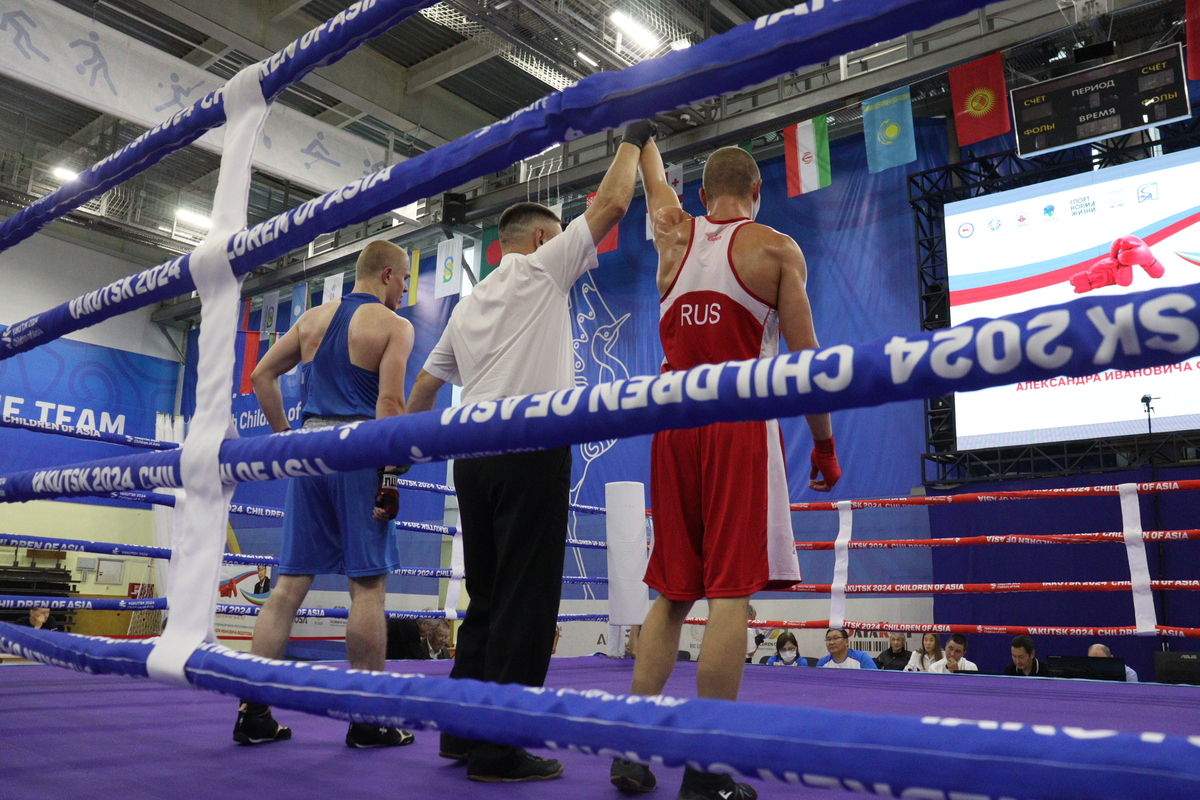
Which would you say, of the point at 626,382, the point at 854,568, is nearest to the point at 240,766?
the point at 626,382

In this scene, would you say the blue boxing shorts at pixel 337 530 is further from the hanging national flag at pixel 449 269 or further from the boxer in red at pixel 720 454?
the hanging national flag at pixel 449 269

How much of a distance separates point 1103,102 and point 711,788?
19.1ft

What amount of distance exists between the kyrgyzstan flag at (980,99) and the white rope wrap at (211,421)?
545 centimetres

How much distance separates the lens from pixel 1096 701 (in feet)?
7.70

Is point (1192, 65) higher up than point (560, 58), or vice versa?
point (560, 58)

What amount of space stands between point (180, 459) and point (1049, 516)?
593 centimetres

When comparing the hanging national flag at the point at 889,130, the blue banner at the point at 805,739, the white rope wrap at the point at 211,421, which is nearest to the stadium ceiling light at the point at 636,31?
the hanging national flag at the point at 889,130

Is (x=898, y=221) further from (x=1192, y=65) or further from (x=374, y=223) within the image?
(x=374, y=223)

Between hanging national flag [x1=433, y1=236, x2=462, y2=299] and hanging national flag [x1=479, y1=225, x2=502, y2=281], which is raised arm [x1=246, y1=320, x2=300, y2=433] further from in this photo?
hanging national flag [x1=433, y1=236, x2=462, y2=299]

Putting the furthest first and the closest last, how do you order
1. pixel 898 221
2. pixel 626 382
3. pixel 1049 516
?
1. pixel 898 221
2. pixel 1049 516
3. pixel 626 382

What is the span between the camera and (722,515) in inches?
55.2

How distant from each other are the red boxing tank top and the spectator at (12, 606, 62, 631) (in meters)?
4.11

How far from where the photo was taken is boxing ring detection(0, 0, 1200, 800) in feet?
1.59

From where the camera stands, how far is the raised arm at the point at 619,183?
142cm
